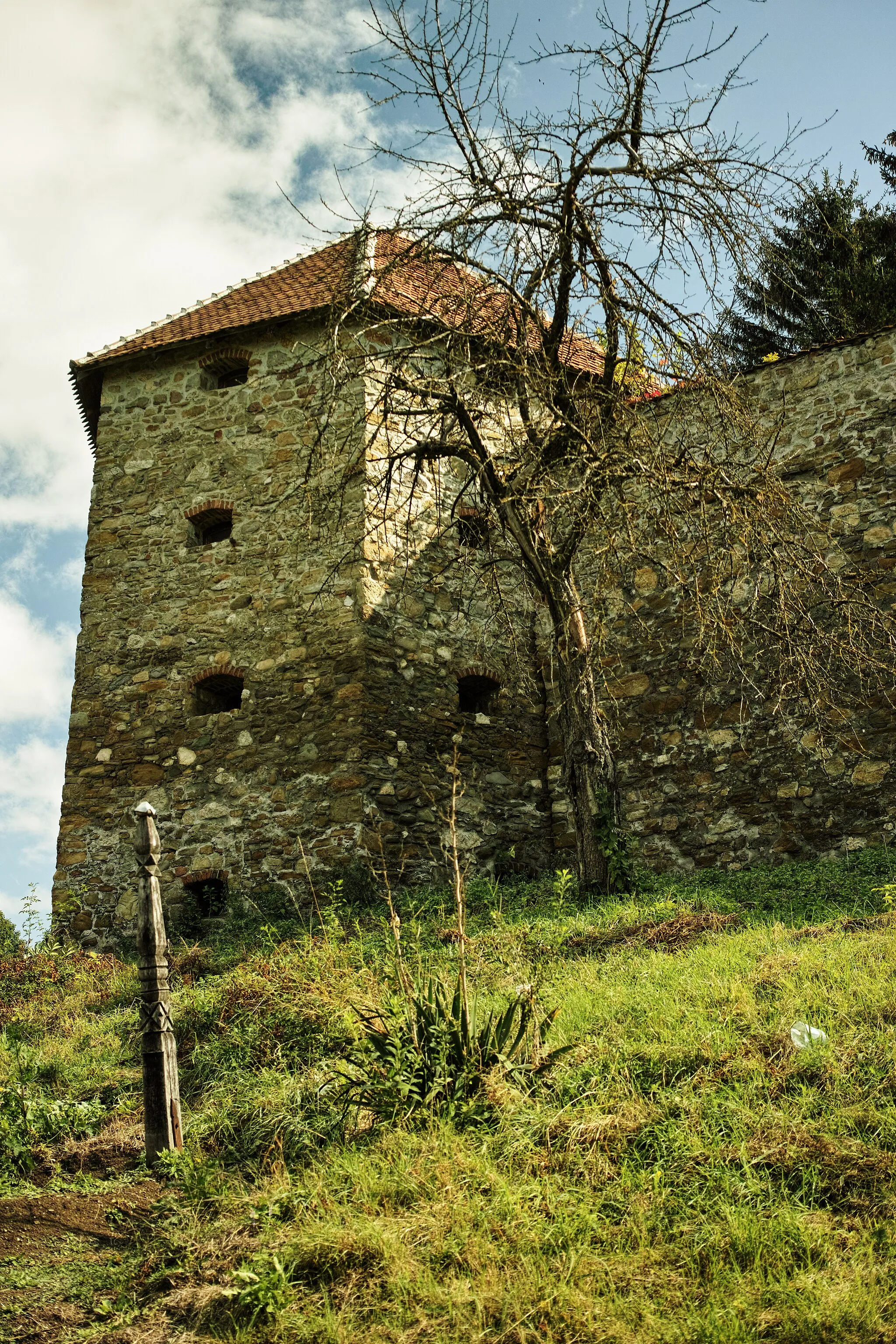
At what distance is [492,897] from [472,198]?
5.47 metres

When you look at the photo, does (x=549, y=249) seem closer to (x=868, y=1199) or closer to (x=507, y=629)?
(x=507, y=629)

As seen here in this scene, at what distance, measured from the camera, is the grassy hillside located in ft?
11.4

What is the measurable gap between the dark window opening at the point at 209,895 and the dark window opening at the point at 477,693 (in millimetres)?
2941

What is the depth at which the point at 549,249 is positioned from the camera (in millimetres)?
8125

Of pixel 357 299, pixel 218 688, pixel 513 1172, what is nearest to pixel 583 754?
pixel 357 299

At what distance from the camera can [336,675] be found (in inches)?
403

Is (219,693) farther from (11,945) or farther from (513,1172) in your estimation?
(513,1172)

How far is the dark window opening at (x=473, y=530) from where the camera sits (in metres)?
8.92

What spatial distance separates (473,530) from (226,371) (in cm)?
428

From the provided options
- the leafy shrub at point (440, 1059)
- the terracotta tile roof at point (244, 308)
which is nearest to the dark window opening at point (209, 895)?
the leafy shrub at point (440, 1059)

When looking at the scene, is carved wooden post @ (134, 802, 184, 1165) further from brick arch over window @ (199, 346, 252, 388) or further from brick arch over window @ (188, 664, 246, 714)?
brick arch over window @ (199, 346, 252, 388)

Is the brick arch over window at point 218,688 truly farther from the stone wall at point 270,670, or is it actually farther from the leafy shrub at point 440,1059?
the leafy shrub at point 440,1059

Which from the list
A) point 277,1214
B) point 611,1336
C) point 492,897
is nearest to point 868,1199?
point 611,1336

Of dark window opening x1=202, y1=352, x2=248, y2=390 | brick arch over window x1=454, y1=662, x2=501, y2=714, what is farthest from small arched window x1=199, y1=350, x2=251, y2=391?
brick arch over window x1=454, y1=662, x2=501, y2=714
